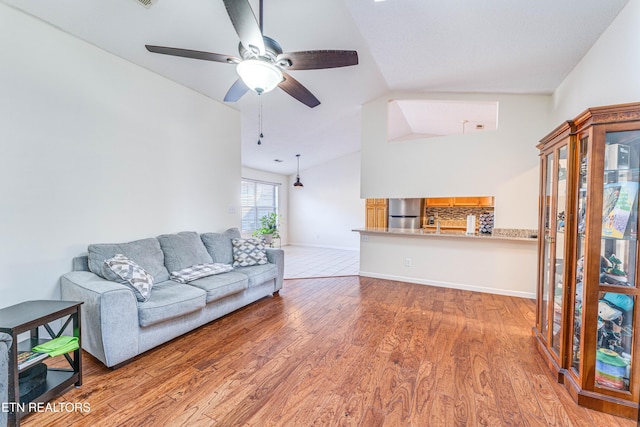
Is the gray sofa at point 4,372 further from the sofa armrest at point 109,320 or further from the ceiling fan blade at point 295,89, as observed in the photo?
the ceiling fan blade at point 295,89

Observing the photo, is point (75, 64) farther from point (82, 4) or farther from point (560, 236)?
point (560, 236)

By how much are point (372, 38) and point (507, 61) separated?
4.98 ft

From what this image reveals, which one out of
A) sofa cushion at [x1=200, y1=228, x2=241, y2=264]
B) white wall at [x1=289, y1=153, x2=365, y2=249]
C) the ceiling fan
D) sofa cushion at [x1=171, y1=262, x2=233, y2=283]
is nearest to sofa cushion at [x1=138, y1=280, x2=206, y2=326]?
sofa cushion at [x1=171, y1=262, x2=233, y2=283]

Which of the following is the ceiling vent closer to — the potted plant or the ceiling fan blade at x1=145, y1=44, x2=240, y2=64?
the ceiling fan blade at x1=145, y1=44, x2=240, y2=64

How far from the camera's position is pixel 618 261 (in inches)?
67.3

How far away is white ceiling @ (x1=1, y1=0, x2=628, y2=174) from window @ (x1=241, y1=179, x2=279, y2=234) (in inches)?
158

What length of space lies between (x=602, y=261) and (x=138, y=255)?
3.72 metres

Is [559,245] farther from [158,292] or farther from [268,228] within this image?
[268,228]

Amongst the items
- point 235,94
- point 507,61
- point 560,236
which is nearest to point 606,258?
point 560,236

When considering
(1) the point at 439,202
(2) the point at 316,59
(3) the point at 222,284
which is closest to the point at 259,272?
(3) the point at 222,284

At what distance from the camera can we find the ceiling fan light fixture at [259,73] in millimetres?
1776

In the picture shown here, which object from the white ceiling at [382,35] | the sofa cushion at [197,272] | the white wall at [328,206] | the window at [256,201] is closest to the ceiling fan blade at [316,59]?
the white ceiling at [382,35]

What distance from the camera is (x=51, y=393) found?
166 centimetres

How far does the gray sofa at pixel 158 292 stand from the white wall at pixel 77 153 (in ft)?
0.84
